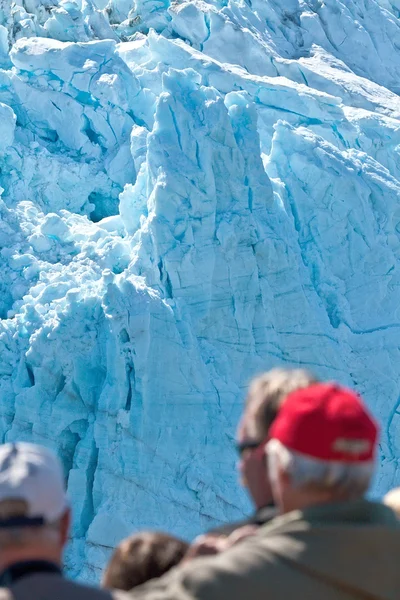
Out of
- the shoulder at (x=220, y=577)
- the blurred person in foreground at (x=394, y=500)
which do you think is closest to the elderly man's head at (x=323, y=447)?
the shoulder at (x=220, y=577)

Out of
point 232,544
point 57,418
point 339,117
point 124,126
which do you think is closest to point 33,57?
point 124,126

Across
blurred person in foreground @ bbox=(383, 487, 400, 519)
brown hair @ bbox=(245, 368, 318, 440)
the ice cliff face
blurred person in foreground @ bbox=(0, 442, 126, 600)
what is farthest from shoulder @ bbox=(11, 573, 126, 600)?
the ice cliff face

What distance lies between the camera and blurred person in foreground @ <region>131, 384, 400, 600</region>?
1.19 metres

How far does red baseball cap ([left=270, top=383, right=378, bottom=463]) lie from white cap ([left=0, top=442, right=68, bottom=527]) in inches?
13.5

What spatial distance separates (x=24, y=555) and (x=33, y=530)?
1.4 inches

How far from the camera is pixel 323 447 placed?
49.5 inches

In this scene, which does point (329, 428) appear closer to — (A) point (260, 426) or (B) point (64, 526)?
(A) point (260, 426)

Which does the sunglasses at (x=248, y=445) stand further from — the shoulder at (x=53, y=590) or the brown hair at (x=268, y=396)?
the shoulder at (x=53, y=590)

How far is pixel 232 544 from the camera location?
4.43 feet

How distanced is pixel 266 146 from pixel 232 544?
9.39m

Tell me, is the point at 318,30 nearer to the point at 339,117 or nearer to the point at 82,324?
the point at 339,117

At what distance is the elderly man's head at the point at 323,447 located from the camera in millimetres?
1259

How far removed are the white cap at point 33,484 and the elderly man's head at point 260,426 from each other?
0.97 ft

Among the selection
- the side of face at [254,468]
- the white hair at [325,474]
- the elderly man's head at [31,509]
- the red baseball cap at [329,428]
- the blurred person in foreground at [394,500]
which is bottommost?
the blurred person in foreground at [394,500]
